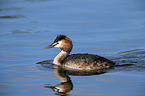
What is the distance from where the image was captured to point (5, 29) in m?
18.8

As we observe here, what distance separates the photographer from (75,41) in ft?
54.1

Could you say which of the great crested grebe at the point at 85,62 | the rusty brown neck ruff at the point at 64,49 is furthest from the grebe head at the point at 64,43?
the great crested grebe at the point at 85,62

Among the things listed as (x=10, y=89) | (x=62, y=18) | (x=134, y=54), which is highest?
(x=62, y=18)

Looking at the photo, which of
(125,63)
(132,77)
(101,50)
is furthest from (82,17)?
(132,77)

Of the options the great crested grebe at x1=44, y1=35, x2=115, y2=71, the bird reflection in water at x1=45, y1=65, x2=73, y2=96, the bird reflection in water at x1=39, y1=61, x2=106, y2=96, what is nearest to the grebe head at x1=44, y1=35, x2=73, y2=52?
the great crested grebe at x1=44, y1=35, x2=115, y2=71

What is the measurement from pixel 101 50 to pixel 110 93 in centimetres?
487

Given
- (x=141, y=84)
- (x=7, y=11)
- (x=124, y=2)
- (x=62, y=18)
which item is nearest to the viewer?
(x=141, y=84)

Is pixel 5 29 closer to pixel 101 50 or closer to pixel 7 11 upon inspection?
pixel 7 11

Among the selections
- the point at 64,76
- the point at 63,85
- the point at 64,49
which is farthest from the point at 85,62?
the point at 63,85

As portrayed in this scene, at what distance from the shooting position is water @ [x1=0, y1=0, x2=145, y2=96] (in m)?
11.3

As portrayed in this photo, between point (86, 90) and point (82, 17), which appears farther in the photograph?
point (82, 17)

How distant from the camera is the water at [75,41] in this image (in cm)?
1133

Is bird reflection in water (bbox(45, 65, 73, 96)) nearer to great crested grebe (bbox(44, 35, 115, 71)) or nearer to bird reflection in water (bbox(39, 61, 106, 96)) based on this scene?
bird reflection in water (bbox(39, 61, 106, 96))

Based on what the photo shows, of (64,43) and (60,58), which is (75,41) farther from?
(60,58)
